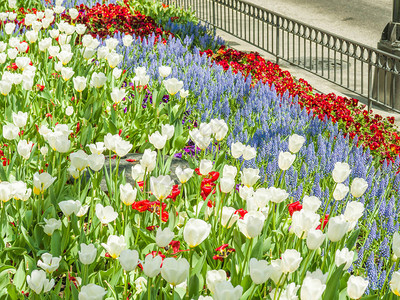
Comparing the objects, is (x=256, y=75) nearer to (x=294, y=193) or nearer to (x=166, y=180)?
(x=294, y=193)

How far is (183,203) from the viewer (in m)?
3.45

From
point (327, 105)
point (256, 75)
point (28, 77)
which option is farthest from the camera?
point (256, 75)

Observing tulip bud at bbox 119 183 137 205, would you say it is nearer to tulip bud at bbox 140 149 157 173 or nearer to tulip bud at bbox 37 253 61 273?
tulip bud at bbox 140 149 157 173

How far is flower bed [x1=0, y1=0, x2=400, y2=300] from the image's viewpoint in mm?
2387

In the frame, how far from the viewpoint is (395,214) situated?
12.9 ft

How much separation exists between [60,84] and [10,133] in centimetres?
189

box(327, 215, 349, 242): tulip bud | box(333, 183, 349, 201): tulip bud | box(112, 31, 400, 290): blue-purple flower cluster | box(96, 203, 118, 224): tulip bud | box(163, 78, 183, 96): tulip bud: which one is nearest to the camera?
box(327, 215, 349, 242): tulip bud

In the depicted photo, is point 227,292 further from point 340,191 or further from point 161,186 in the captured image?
point 340,191

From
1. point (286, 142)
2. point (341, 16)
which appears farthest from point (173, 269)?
point (341, 16)

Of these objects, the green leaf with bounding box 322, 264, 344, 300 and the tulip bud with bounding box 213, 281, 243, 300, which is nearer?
the tulip bud with bounding box 213, 281, 243, 300

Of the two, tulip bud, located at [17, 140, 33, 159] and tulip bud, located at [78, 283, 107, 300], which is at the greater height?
tulip bud, located at [78, 283, 107, 300]

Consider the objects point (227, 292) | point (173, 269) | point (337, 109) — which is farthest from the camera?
point (337, 109)

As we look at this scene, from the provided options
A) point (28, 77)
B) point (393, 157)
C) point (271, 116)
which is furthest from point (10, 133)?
point (393, 157)

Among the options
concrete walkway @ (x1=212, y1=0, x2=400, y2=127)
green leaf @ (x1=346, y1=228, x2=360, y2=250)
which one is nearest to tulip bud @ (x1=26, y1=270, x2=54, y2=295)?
green leaf @ (x1=346, y1=228, x2=360, y2=250)
